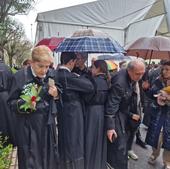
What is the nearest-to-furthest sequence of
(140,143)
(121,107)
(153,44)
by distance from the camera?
(121,107) → (153,44) → (140,143)

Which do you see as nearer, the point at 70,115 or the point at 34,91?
the point at 34,91

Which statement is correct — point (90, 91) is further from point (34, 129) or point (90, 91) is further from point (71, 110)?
point (34, 129)

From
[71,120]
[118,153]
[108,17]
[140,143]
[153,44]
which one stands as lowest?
[140,143]

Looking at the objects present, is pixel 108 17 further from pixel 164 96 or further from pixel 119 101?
pixel 119 101

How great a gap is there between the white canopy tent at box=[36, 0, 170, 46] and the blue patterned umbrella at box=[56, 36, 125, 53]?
18.2ft

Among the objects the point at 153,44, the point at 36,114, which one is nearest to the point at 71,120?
the point at 36,114

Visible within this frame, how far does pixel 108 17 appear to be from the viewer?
10.9m

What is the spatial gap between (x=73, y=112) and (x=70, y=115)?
→ 5 cm

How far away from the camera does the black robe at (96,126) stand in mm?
4078

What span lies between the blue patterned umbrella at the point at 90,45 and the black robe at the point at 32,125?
49cm

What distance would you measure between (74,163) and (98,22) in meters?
7.20

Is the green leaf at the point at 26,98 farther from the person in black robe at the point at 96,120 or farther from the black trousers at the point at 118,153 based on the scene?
the black trousers at the point at 118,153

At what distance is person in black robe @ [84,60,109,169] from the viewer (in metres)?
4.09

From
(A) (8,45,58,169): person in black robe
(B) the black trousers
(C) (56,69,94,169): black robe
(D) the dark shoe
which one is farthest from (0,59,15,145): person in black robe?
(D) the dark shoe
